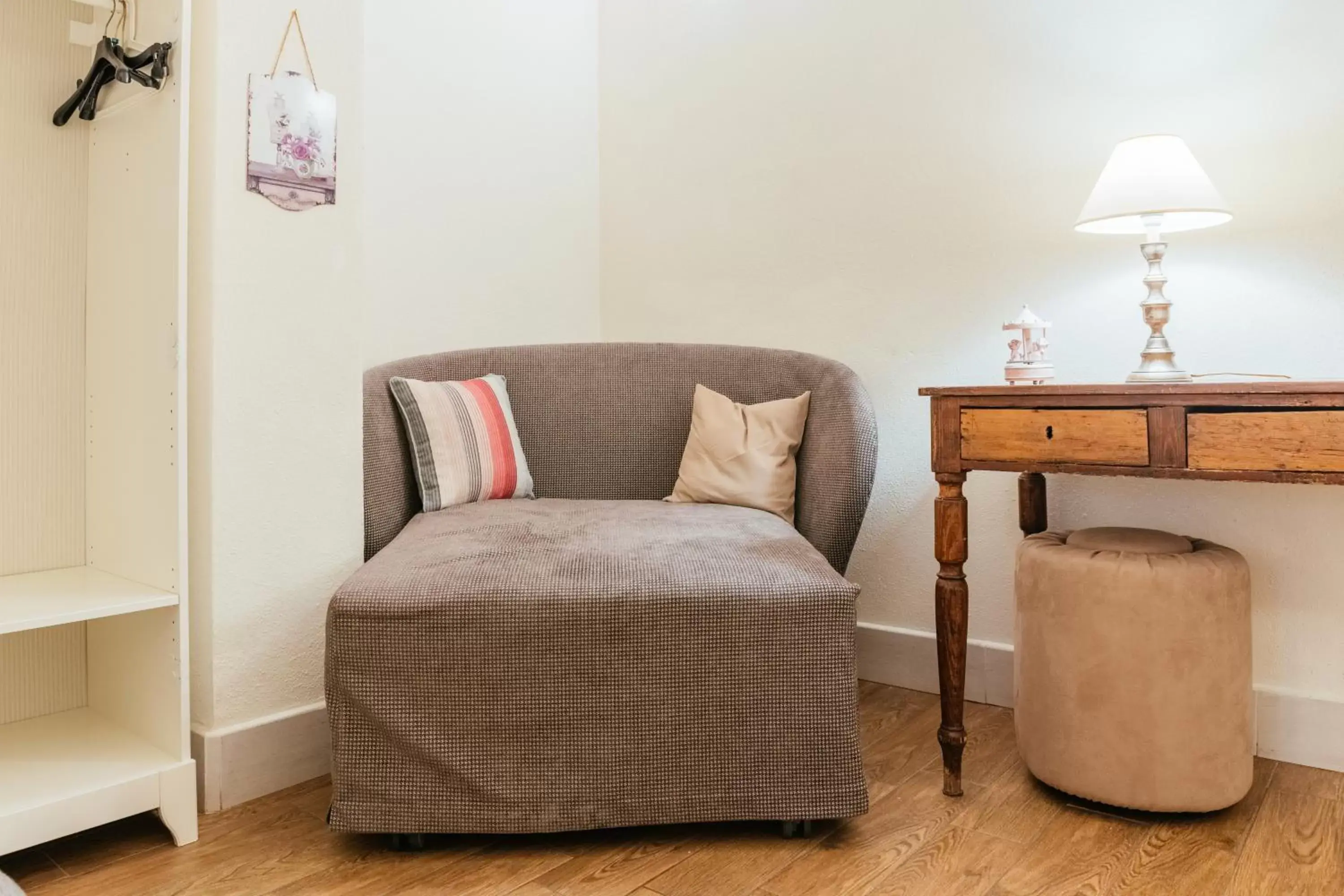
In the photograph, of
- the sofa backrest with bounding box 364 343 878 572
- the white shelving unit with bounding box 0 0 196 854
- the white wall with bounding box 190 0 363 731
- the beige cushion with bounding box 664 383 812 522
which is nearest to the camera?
the white shelving unit with bounding box 0 0 196 854

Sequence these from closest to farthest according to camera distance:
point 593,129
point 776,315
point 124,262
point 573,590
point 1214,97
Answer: point 573,590
point 124,262
point 1214,97
point 776,315
point 593,129

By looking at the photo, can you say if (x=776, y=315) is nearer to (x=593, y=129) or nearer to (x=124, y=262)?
(x=593, y=129)

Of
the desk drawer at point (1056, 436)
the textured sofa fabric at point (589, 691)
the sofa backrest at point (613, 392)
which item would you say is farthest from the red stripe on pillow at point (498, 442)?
the desk drawer at point (1056, 436)

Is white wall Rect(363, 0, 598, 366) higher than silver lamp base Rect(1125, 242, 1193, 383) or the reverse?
higher

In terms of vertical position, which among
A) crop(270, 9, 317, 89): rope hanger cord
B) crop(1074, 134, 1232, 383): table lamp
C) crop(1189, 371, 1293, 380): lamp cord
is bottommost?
crop(1189, 371, 1293, 380): lamp cord

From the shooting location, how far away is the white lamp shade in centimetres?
169

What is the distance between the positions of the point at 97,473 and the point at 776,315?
1.71 metres

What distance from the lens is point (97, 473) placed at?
1.77 m

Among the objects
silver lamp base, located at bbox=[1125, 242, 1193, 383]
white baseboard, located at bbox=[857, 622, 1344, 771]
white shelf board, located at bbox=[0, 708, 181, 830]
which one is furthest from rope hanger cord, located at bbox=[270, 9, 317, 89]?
white baseboard, located at bbox=[857, 622, 1344, 771]

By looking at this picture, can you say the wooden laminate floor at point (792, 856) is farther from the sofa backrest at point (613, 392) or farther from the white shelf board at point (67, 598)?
the sofa backrest at point (613, 392)

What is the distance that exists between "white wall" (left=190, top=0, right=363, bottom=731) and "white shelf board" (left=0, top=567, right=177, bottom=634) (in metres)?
0.15

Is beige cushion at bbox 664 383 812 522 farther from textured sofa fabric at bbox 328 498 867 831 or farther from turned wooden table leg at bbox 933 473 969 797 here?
textured sofa fabric at bbox 328 498 867 831

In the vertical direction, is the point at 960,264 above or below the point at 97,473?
above

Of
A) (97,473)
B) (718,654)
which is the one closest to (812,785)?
(718,654)
